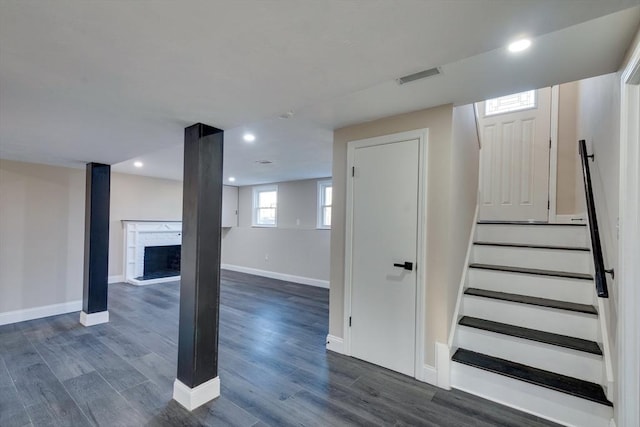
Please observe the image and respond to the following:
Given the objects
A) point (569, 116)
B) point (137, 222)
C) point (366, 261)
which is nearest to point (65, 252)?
point (137, 222)

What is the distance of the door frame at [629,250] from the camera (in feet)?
4.71

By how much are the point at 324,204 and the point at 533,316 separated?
13.7ft

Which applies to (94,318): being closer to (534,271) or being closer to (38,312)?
(38,312)

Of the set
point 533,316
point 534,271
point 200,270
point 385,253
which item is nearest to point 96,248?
point 200,270

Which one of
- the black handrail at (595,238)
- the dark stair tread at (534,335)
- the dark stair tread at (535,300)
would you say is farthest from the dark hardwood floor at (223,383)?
the black handrail at (595,238)

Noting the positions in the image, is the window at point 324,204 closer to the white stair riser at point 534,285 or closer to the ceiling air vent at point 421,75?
the white stair riser at point 534,285

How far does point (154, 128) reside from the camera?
234 cm

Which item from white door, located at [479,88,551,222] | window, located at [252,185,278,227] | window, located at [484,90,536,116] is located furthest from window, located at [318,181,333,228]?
window, located at [484,90,536,116]

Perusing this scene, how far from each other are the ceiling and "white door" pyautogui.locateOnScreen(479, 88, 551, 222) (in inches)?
82.0

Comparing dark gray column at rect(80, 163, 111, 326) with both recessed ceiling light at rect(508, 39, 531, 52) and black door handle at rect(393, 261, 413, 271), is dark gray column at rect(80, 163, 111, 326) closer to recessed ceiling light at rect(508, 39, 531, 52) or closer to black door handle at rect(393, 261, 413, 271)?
black door handle at rect(393, 261, 413, 271)

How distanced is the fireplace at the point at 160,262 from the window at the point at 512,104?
6648 millimetres

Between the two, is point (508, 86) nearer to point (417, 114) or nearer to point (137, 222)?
point (417, 114)

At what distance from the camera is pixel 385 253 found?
2670 millimetres

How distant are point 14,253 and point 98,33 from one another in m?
4.34
